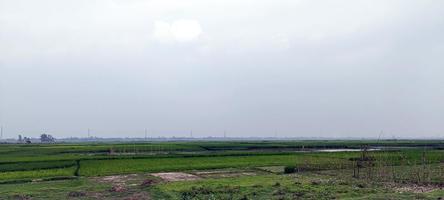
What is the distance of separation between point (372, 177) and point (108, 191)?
15.7m

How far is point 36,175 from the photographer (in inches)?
1190

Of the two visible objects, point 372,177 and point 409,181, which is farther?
point 372,177

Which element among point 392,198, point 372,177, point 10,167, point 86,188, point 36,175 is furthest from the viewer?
point 10,167

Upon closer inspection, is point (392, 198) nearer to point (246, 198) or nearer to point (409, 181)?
point (246, 198)

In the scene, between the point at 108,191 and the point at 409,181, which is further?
the point at 409,181

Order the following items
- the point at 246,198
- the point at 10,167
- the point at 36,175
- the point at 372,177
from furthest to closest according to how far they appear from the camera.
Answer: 1. the point at 10,167
2. the point at 36,175
3. the point at 372,177
4. the point at 246,198

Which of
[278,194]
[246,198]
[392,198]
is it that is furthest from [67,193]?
[392,198]

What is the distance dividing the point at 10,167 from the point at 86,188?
16148mm

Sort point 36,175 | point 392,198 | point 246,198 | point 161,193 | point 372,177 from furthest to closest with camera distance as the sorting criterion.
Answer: point 36,175
point 372,177
point 161,193
point 246,198
point 392,198

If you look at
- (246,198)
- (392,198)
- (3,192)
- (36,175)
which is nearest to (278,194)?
(246,198)

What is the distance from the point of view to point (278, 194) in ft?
65.7

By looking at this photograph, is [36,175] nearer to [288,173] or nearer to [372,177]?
[288,173]

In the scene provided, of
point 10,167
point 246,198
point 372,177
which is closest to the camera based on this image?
point 246,198

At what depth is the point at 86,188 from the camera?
75.9 feet
